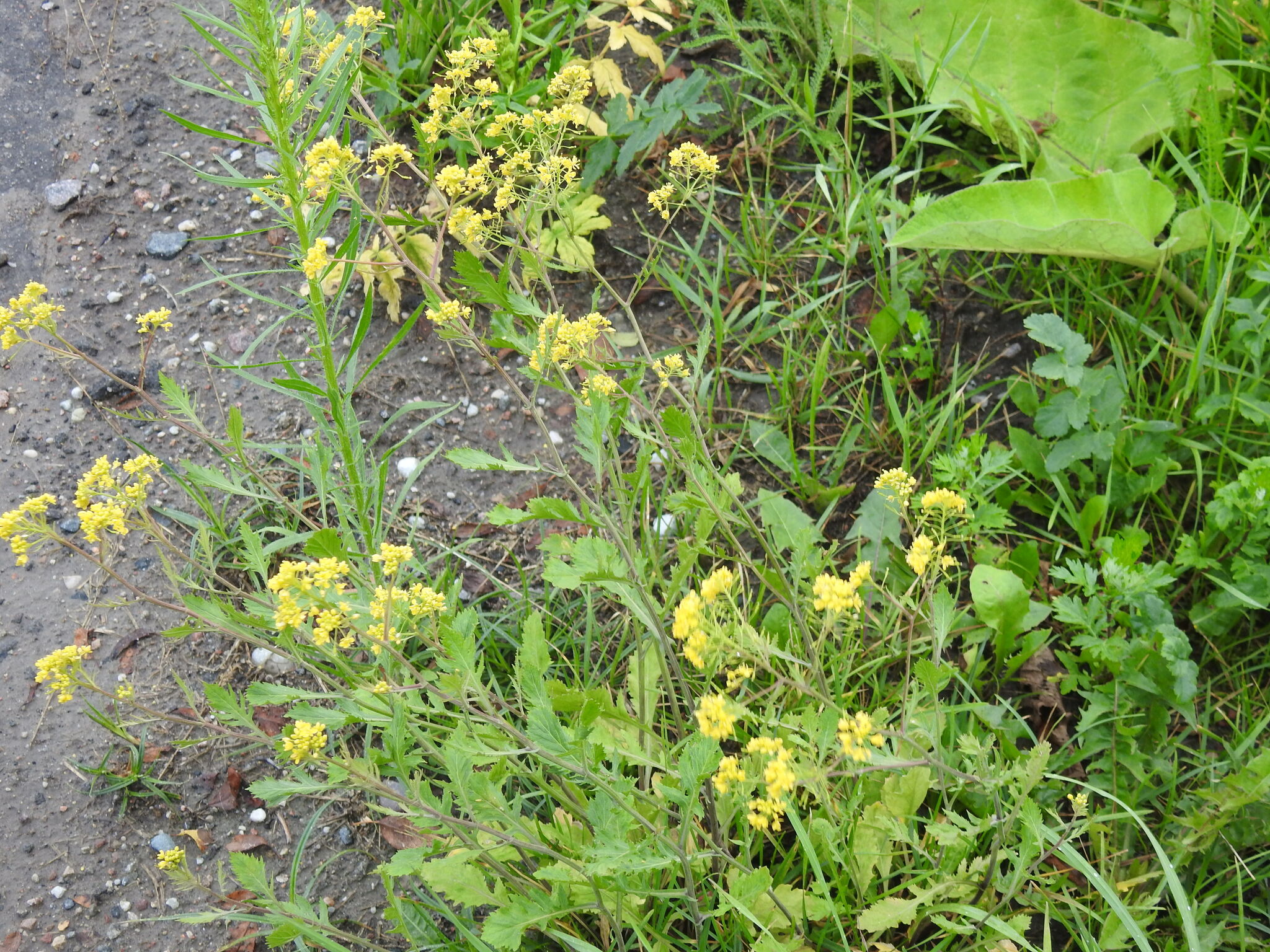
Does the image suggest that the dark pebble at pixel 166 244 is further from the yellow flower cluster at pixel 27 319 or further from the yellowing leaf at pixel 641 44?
the yellowing leaf at pixel 641 44

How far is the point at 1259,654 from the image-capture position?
2.31 m

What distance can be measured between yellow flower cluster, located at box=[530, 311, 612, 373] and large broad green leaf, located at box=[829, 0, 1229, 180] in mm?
1591

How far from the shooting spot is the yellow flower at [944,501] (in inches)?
66.7

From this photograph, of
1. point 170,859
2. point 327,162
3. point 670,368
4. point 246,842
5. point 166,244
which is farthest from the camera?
point 166,244

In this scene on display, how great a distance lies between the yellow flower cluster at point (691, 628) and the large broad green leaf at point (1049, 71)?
2.11 meters

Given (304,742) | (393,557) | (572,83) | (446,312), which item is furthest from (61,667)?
(572,83)

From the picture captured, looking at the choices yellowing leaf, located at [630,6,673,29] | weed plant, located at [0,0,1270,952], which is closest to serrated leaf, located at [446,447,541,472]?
weed plant, located at [0,0,1270,952]

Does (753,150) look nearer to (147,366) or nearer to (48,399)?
(147,366)

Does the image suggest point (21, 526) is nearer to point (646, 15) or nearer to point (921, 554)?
point (921, 554)

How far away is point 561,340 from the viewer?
6.20ft

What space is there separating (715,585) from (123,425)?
7.48 ft

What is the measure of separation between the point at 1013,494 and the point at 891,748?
899mm

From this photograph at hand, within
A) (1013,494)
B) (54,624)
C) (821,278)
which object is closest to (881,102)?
(821,278)

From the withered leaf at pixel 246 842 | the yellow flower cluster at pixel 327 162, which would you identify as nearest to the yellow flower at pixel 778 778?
the yellow flower cluster at pixel 327 162
